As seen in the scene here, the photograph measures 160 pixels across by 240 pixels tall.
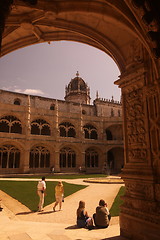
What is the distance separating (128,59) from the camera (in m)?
4.88

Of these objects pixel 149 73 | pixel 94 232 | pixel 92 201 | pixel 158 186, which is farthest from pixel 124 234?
pixel 92 201

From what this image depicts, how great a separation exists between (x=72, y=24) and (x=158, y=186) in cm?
435

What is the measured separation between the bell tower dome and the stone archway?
3987 cm

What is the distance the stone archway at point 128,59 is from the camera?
3.69 metres

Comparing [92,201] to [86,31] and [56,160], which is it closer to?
[86,31]

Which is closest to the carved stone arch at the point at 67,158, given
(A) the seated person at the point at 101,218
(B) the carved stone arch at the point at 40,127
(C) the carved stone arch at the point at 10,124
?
(B) the carved stone arch at the point at 40,127

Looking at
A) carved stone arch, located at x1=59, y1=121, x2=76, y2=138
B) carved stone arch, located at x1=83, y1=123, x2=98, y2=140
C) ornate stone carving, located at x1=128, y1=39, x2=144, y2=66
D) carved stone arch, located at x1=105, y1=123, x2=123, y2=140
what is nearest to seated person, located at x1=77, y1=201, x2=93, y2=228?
ornate stone carving, located at x1=128, y1=39, x2=144, y2=66

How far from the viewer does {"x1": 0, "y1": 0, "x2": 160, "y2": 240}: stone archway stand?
3.69m

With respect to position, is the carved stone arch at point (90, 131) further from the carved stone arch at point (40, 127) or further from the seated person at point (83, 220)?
the seated person at point (83, 220)

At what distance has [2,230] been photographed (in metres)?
4.52

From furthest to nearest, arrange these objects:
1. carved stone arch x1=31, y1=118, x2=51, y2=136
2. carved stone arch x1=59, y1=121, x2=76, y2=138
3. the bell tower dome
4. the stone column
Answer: the bell tower dome → carved stone arch x1=59, y1=121, x2=76, y2=138 → carved stone arch x1=31, y1=118, x2=51, y2=136 → the stone column

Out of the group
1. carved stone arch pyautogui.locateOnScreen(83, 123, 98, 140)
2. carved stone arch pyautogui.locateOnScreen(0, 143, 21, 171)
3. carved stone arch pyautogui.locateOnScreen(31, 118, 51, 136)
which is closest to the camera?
carved stone arch pyautogui.locateOnScreen(0, 143, 21, 171)

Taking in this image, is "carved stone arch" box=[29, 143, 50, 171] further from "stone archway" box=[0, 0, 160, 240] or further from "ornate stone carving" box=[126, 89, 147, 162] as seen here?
"ornate stone carving" box=[126, 89, 147, 162]

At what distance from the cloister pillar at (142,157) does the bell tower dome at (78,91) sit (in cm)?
4085
